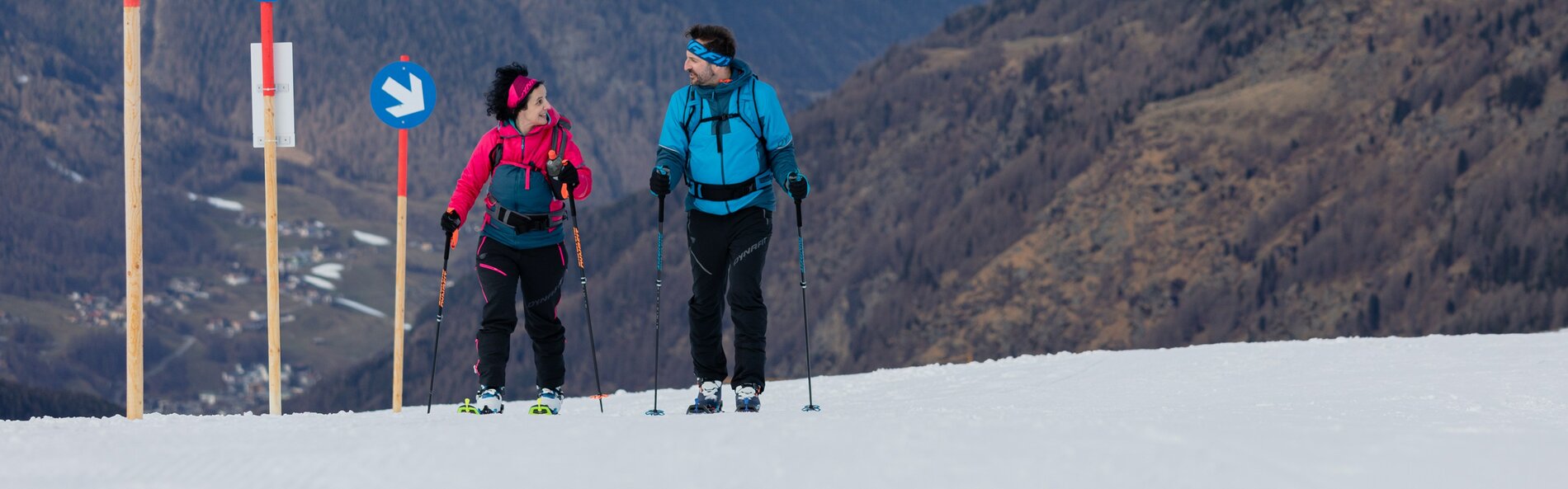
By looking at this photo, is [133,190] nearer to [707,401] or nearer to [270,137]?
[270,137]

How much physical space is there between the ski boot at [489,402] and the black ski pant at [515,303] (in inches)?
1.5

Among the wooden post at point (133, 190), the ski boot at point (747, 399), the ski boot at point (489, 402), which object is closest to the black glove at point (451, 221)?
the ski boot at point (489, 402)

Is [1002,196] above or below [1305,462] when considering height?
above

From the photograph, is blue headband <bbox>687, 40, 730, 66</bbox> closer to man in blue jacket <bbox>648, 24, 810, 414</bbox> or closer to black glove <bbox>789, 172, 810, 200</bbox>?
man in blue jacket <bbox>648, 24, 810, 414</bbox>

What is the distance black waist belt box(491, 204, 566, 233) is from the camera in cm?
1100

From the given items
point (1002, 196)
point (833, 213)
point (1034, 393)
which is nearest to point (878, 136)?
point (833, 213)

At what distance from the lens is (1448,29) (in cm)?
11588

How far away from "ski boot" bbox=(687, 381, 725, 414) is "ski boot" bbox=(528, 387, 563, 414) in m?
1.08

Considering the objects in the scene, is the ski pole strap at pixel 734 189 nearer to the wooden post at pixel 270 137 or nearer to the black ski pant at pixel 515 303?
the black ski pant at pixel 515 303

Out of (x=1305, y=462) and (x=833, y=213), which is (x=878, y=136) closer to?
(x=833, y=213)

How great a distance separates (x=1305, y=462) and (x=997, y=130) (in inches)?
6206

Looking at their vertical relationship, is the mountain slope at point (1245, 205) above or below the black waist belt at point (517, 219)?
above

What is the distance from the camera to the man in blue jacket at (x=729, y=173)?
10.4m

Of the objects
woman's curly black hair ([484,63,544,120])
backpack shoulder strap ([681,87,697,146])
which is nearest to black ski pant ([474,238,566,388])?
woman's curly black hair ([484,63,544,120])
